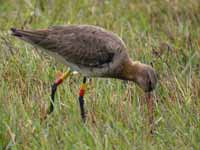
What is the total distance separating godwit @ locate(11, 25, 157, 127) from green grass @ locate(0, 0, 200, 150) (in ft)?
0.61

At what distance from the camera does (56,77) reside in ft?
24.3

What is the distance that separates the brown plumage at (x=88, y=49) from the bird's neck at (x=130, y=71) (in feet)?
0.15

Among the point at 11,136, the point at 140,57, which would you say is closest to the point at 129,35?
the point at 140,57

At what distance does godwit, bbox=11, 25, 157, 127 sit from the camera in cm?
695

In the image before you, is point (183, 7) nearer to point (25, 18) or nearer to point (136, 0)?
point (136, 0)

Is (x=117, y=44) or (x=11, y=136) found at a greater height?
(x=117, y=44)

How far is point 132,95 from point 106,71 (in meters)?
0.37

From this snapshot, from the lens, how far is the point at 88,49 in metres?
6.97

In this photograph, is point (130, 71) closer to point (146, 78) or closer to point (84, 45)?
point (146, 78)

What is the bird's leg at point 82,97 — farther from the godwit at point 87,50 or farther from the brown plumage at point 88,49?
the brown plumage at point 88,49

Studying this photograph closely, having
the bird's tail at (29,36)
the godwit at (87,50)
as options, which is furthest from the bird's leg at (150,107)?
the bird's tail at (29,36)

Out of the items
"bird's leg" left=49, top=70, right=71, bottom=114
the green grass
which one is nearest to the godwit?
"bird's leg" left=49, top=70, right=71, bottom=114

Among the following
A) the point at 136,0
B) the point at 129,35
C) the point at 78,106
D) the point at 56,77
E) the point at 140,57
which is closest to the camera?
the point at 78,106

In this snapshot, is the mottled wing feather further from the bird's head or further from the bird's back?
the bird's head
